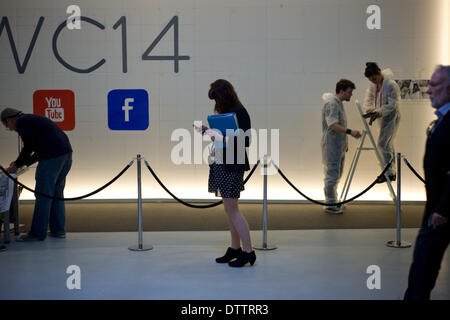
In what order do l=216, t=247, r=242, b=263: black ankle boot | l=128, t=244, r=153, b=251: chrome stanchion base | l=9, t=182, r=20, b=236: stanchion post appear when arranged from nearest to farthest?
l=216, t=247, r=242, b=263: black ankle boot
l=128, t=244, r=153, b=251: chrome stanchion base
l=9, t=182, r=20, b=236: stanchion post

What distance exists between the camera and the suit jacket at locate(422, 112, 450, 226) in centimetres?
254

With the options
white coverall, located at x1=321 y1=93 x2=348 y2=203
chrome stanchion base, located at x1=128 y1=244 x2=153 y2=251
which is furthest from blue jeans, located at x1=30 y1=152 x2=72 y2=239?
white coverall, located at x1=321 y1=93 x2=348 y2=203

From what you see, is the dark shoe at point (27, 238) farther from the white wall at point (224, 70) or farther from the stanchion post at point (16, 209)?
Result: the white wall at point (224, 70)

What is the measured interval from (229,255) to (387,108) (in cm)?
324

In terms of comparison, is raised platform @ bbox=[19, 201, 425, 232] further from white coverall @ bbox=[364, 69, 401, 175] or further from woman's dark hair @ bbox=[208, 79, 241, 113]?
woman's dark hair @ bbox=[208, 79, 241, 113]

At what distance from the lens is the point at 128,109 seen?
712 cm

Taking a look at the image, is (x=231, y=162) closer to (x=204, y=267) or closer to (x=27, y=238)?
(x=204, y=267)

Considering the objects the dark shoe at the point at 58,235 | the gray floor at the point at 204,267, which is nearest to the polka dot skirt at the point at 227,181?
the gray floor at the point at 204,267

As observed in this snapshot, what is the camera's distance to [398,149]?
23.0 feet

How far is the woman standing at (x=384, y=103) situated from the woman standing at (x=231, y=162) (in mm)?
2904

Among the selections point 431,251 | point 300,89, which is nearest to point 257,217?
point 300,89

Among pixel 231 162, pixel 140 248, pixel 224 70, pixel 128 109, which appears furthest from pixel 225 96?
pixel 128 109

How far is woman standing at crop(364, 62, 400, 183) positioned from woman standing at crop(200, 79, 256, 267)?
290 cm

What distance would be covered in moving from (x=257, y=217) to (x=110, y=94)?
2688 millimetres
